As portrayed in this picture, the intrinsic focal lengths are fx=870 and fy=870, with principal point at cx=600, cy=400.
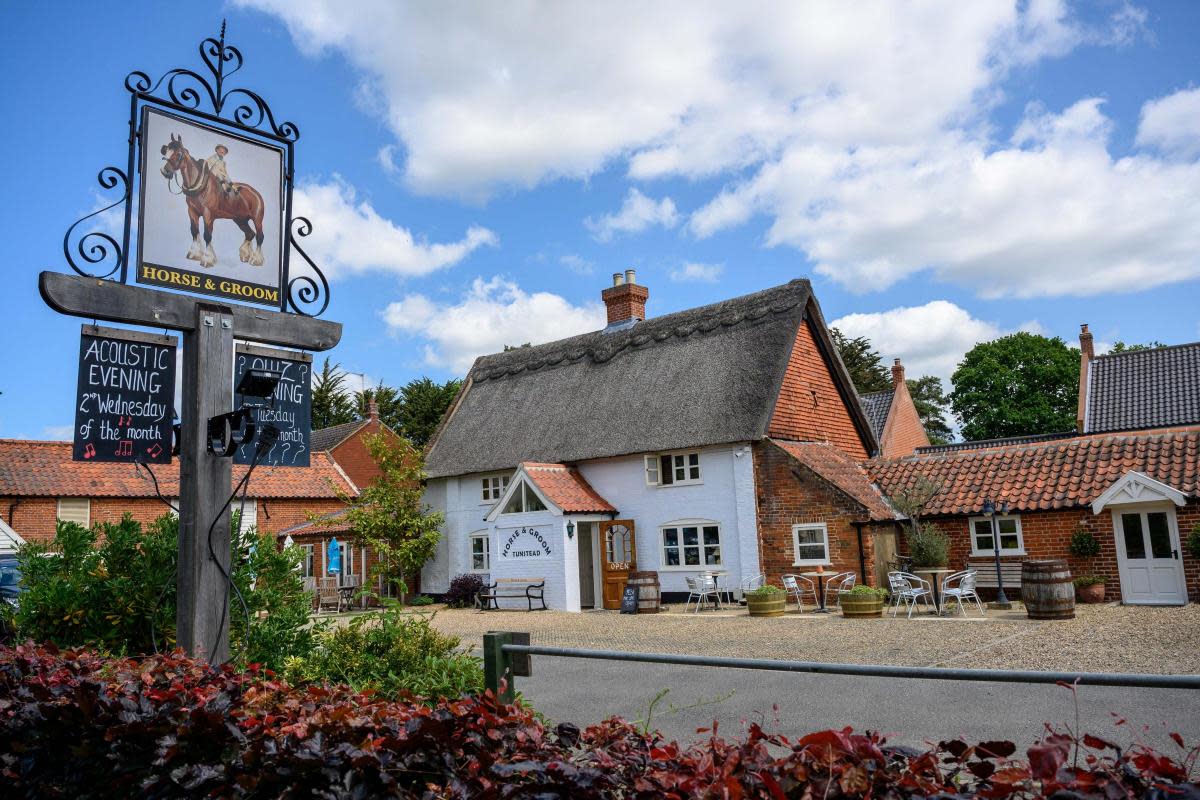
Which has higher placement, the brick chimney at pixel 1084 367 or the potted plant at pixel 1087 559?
the brick chimney at pixel 1084 367

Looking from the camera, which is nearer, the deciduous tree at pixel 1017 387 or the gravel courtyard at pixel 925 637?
the gravel courtyard at pixel 925 637

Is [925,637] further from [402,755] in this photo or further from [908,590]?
[402,755]

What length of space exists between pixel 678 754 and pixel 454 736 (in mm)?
828

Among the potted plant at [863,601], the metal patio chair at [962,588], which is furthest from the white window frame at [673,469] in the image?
the metal patio chair at [962,588]

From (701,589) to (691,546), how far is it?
7.99 feet

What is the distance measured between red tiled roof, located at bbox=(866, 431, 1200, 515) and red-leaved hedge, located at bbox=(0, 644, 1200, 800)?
662 inches

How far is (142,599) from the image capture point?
688cm

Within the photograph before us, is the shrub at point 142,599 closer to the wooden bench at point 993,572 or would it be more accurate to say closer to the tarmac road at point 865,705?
the tarmac road at point 865,705

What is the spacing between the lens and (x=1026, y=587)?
15.6m

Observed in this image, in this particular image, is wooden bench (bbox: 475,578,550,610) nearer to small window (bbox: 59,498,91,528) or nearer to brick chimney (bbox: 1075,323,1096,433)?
small window (bbox: 59,498,91,528)

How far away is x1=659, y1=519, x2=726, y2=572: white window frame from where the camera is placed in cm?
2208

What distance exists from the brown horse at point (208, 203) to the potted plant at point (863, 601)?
13912 mm

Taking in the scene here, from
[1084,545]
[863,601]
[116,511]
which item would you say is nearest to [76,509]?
[116,511]

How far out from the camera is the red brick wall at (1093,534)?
659 inches
